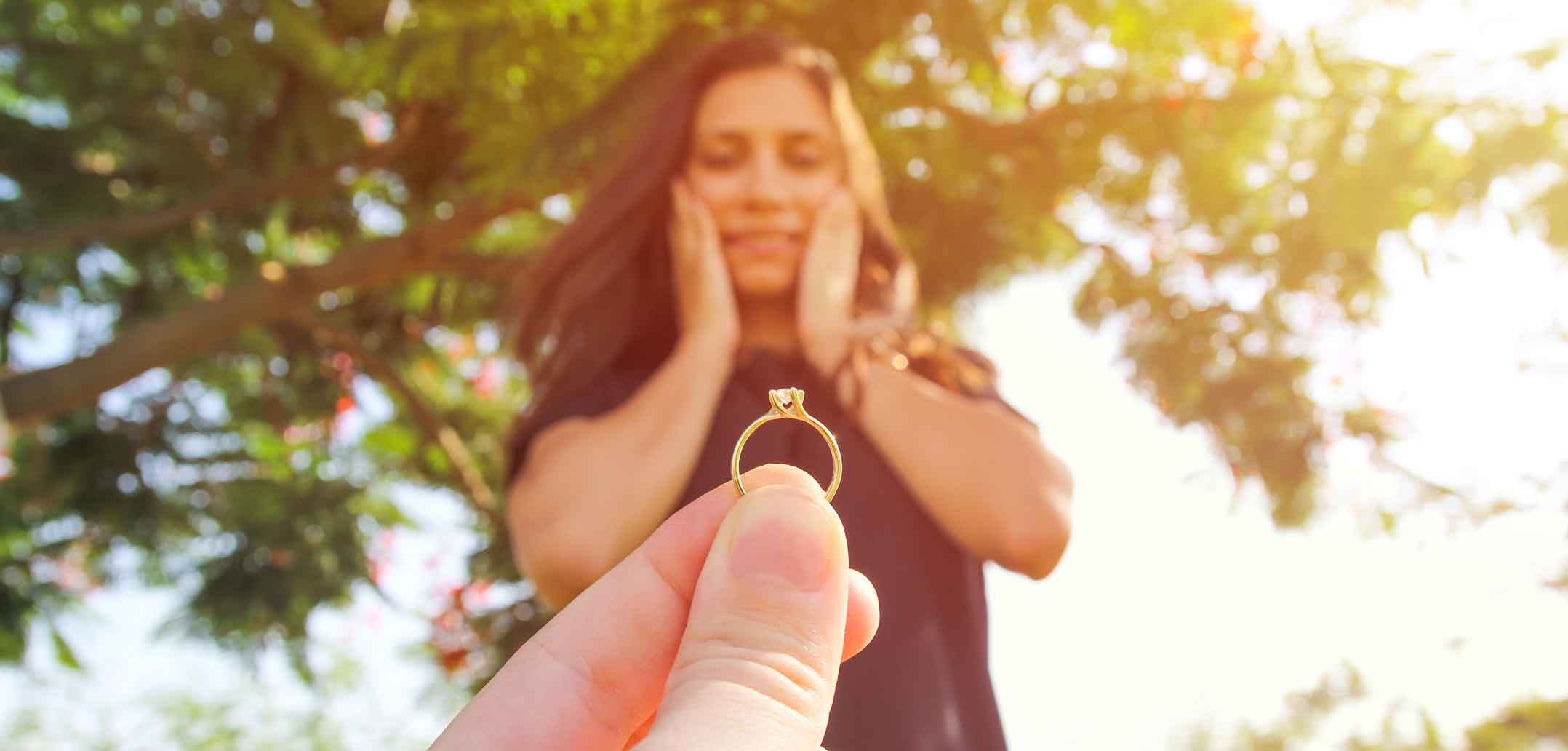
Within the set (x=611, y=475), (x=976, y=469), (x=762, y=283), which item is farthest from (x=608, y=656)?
(x=762, y=283)

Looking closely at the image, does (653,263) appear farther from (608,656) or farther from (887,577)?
(608,656)

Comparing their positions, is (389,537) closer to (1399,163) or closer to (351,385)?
(351,385)

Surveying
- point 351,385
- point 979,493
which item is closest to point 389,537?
point 351,385

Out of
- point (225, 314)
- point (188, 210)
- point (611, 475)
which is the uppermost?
point (611, 475)

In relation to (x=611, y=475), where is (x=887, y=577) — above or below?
below

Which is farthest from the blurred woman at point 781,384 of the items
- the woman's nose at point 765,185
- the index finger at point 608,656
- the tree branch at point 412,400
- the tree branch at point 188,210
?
the tree branch at point 188,210

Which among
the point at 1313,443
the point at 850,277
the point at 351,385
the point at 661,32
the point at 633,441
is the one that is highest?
the point at 661,32

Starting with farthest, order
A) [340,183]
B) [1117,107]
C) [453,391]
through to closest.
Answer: [453,391] → [340,183] → [1117,107]
